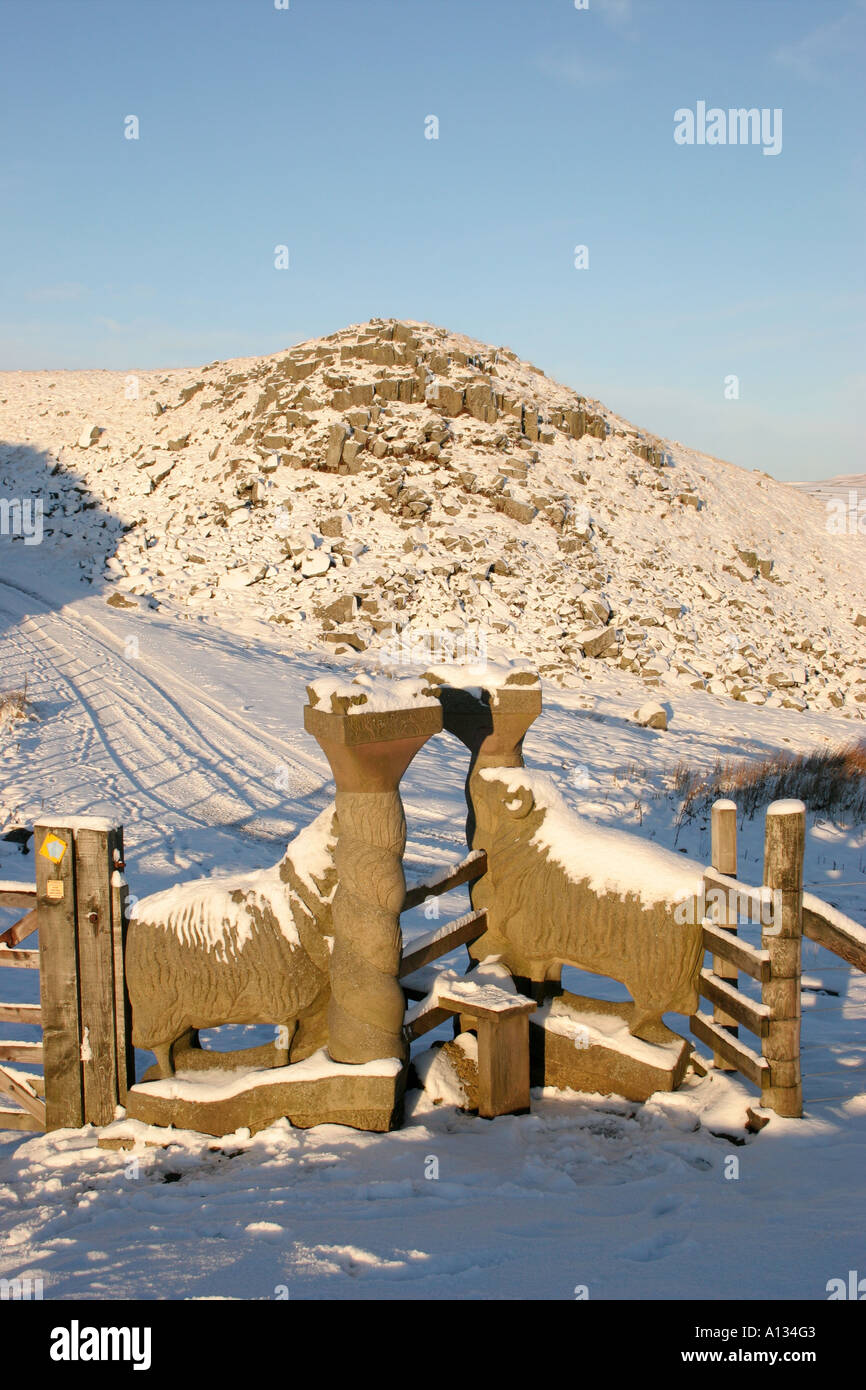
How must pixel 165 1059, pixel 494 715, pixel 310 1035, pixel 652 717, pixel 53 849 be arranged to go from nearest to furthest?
pixel 53 849
pixel 165 1059
pixel 310 1035
pixel 494 715
pixel 652 717

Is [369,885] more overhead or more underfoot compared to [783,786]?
more overhead

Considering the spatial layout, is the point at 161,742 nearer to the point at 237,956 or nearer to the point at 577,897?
the point at 237,956

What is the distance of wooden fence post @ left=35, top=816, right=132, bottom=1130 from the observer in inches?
190

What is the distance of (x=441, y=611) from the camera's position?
2305 cm

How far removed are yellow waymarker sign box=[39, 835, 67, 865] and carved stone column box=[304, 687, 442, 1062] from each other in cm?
147

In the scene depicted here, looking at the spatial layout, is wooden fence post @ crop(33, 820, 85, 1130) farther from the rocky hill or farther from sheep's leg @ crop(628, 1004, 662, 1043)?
the rocky hill

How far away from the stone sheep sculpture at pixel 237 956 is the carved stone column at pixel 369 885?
7.2 inches

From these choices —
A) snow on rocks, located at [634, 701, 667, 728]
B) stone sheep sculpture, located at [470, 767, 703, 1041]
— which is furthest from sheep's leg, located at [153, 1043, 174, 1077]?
snow on rocks, located at [634, 701, 667, 728]

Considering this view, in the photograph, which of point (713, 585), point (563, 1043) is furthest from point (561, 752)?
point (713, 585)

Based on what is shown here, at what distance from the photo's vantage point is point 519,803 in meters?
5.63

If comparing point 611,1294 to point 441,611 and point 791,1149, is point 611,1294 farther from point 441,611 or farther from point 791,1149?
point 441,611

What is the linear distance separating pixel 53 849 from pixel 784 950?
384 cm

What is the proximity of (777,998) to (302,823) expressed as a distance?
710cm

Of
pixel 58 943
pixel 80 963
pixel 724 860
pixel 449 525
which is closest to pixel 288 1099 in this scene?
pixel 80 963
